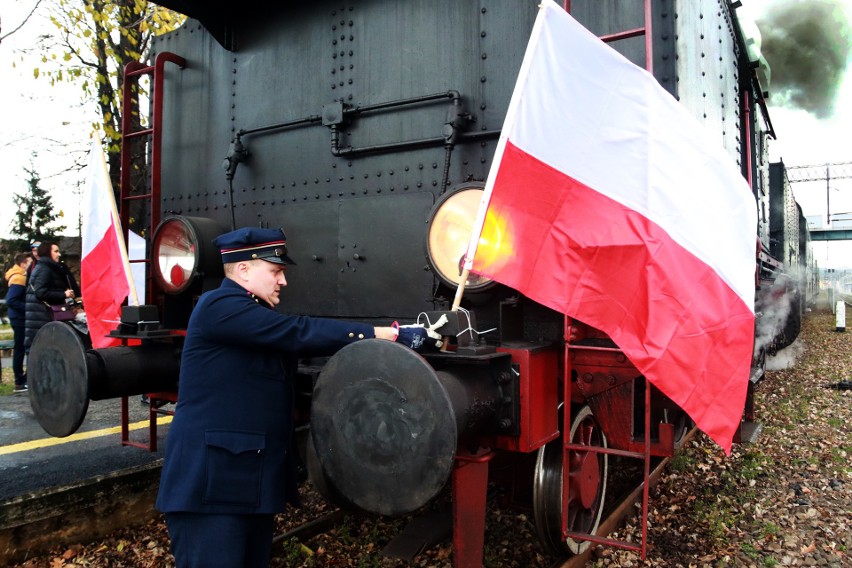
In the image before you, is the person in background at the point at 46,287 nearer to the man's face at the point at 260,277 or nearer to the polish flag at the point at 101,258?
the polish flag at the point at 101,258

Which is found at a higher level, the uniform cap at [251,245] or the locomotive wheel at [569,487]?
the uniform cap at [251,245]

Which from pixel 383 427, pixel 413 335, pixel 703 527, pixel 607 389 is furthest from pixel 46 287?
pixel 703 527

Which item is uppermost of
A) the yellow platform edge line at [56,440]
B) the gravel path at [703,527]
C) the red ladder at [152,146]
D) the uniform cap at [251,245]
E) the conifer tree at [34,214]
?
the conifer tree at [34,214]

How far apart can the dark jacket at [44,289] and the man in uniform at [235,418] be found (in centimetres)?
474

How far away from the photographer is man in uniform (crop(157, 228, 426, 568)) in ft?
6.90

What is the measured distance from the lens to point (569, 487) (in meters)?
2.76

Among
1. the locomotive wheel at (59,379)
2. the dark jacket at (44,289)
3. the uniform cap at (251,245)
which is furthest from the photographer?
the dark jacket at (44,289)

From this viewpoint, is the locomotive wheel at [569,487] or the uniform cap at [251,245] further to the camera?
the locomotive wheel at [569,487]

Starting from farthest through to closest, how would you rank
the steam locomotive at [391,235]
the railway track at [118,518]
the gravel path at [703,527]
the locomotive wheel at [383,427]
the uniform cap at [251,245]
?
1. the gravel path at [703,527]
2. the railway track at [118,518]
3. the uniform cap at [251,245]
4. the steam locomotive at [391,235]
5. the locomotive wheel at [383,427]

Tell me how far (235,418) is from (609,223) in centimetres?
154

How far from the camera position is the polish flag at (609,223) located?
2.37m

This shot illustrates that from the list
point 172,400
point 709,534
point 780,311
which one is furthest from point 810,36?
point 172,400

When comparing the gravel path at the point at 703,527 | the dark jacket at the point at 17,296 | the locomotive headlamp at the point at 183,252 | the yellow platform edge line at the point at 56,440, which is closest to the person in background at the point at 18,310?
the dark jacket at the point at 17,296

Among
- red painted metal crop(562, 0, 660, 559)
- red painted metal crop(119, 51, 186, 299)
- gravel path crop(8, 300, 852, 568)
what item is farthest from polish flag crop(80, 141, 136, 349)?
red painted metal crop(562, 0, 660, 559)
